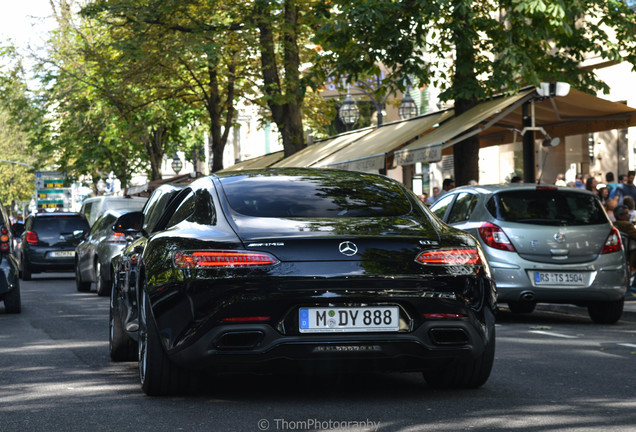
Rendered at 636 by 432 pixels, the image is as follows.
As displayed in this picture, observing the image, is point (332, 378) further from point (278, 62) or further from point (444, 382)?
point (278, 62)

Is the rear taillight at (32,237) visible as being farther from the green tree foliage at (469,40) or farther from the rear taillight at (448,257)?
the rear taillight at (448,257)

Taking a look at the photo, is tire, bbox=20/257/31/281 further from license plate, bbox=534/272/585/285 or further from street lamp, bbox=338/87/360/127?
license plate, bbox=534/272/585/285

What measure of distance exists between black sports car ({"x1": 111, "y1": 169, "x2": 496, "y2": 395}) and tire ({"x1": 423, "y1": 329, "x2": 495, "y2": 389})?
0.06 metres

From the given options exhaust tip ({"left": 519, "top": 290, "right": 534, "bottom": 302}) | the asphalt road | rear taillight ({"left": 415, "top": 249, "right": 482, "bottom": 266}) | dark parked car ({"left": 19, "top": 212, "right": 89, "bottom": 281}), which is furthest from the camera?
dark parked car ({"left": 19, "top": 212, "right": 89, "bottom": 281})

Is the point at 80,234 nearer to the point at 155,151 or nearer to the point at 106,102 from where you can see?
the point at 106,102

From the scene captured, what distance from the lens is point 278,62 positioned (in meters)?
32.3

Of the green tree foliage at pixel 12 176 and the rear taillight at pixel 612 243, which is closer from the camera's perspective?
the rear taillight at pixel 612 243

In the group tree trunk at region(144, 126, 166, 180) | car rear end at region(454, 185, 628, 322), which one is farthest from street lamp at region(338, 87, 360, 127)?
car rear end at region(454, 185, 628, 322)

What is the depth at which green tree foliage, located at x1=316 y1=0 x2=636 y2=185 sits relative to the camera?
20.8 metres

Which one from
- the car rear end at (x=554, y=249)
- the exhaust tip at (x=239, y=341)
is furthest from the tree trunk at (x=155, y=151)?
the exhaust tip at (x=239, y=341)

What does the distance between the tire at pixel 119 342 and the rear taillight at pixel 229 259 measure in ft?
8.64

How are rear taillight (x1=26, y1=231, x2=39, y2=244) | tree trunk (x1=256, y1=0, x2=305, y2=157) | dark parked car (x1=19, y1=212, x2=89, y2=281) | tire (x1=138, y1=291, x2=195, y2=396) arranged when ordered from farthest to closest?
tree trunk (x1=256, y1=0, x2=305, y2=157) → rear taillight (x1=26, y1=231, x2=39, y2=244) → dark parked car (x1=19, y1=212, x2=89, y2=281) → tire (x1=138, y1=291, x2=195, y2=396)

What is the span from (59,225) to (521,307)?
15.1 m

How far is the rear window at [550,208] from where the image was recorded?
13.3 m
